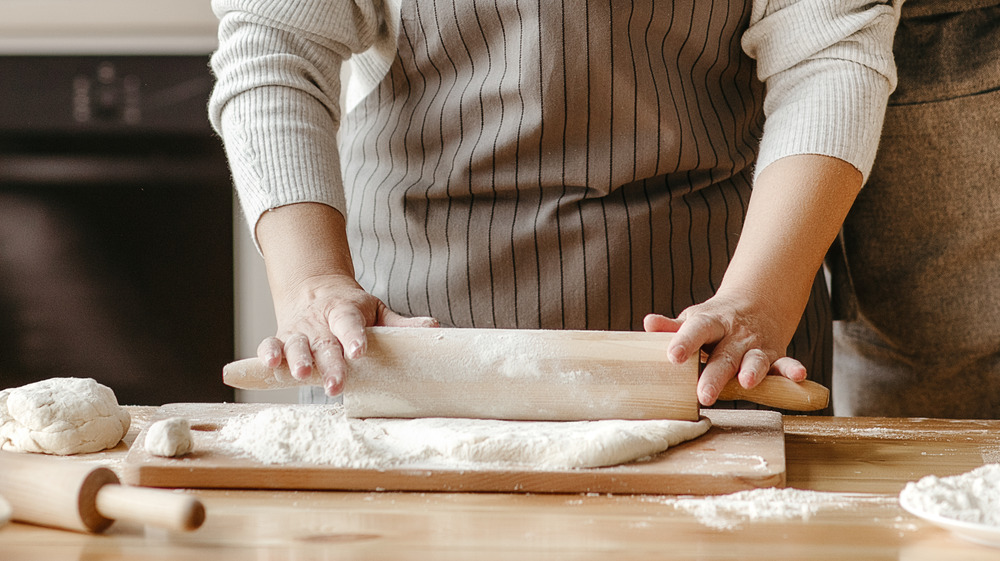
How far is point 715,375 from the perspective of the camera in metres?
0.84

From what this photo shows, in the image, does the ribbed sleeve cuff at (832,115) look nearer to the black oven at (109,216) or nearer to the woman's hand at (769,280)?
the woman's hand at (769,280)

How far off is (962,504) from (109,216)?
1838 millimetres

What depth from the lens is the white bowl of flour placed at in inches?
23.2

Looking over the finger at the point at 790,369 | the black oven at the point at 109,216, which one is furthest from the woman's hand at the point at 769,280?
the black oven at the point at 109,216

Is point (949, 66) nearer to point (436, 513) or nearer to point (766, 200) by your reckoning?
point (766, 200)

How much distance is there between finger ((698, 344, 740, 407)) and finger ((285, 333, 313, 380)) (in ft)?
1.18

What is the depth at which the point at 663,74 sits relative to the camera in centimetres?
112

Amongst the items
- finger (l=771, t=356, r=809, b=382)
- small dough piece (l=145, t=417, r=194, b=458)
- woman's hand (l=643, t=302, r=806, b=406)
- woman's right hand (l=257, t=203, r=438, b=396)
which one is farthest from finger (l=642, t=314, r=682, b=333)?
small dough piece (l=145, t=417, r=194, b=458)

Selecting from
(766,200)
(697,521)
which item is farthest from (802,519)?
(766,200)

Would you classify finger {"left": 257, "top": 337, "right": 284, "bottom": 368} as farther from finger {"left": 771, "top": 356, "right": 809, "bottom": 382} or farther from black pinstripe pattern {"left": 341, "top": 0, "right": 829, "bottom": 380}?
finger {"left": 771, "top": 356, "right": 809, "bottom": 382}

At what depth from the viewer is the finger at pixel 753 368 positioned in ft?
2.76

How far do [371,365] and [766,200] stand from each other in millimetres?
468

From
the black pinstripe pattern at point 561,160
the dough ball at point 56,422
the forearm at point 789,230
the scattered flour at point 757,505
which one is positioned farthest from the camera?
the black pinstripe pattern at point 561,160

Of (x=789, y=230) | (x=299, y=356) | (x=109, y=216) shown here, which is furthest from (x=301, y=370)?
(x=109, y=216)
